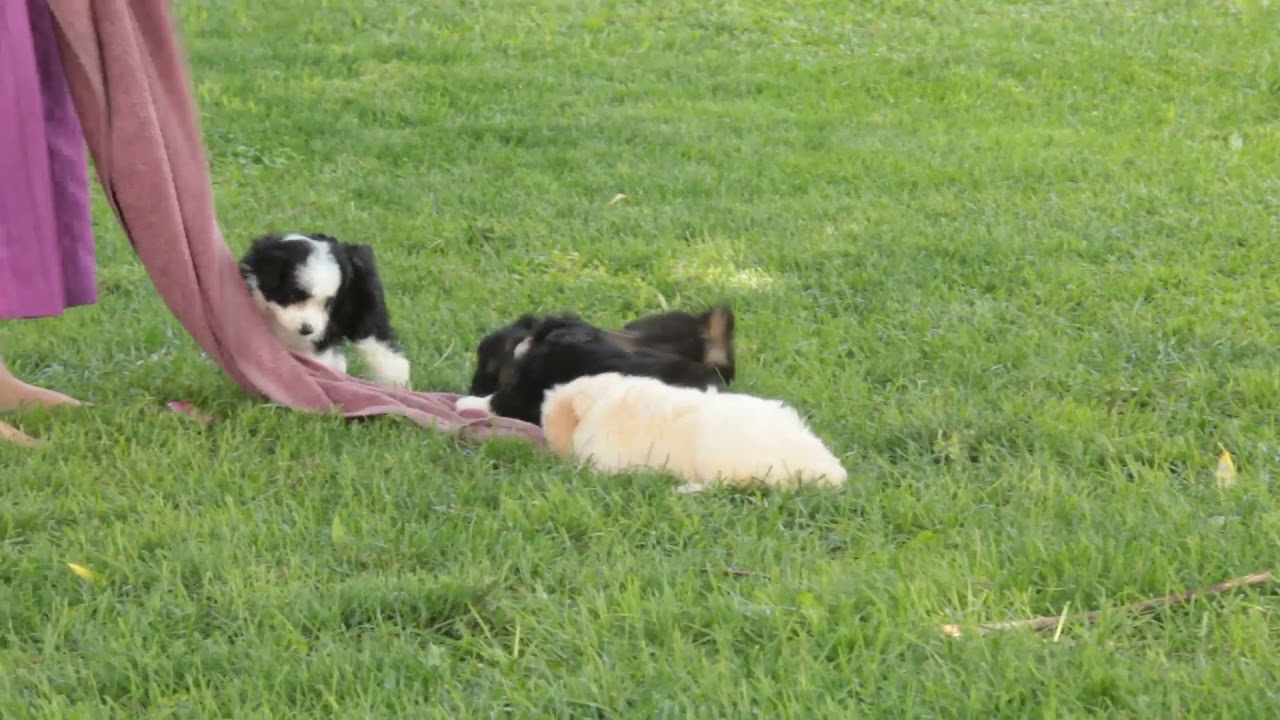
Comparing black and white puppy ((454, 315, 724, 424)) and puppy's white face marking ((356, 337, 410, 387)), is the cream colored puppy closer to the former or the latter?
black and white puppy ((454, 315, 724, 424))

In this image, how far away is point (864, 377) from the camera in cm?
472

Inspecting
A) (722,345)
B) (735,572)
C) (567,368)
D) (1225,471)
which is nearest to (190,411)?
(567,368)

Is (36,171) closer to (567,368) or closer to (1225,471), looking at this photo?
(567,368)

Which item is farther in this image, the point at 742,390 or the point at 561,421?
the point at 742,390

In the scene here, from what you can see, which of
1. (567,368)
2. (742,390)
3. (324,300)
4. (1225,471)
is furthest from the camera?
(324,300)

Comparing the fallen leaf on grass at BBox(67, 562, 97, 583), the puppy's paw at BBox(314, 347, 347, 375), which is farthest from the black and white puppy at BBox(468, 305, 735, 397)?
the fallen leaf on grass at BBox(67, 562, 97, 583)

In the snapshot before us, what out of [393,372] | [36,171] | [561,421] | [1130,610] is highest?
[36,171]

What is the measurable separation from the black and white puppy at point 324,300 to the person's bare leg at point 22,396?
0.67 meters

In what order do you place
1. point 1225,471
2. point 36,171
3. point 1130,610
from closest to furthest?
point 1130,610, point 1225,471, point 36,171

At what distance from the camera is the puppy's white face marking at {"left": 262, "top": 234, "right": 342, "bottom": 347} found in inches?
181

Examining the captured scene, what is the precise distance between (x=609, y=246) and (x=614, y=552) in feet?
11.0

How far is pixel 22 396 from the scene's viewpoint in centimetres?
436

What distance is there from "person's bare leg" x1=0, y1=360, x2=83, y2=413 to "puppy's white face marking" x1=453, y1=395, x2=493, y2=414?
1.16 metres

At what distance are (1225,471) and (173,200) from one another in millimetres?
3023
